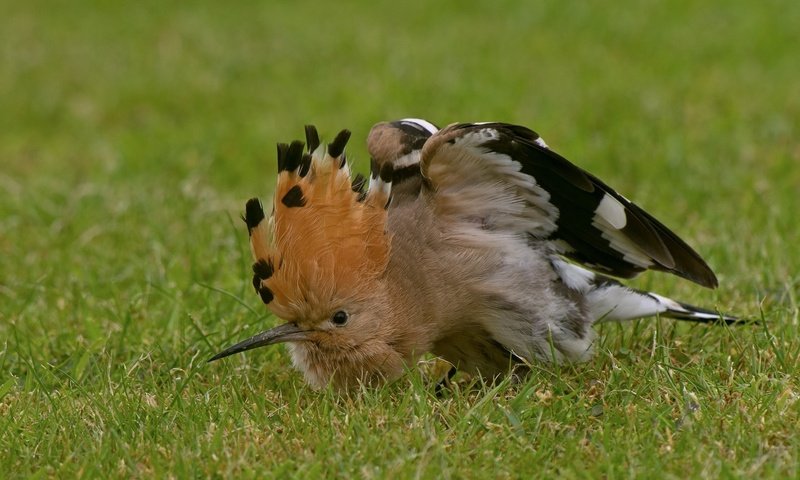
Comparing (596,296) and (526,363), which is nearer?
(526,363)

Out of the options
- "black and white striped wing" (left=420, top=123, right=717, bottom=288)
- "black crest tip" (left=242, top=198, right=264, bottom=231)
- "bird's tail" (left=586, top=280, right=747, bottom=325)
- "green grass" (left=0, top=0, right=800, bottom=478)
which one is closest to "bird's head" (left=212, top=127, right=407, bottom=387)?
"black crest tip" (left=242, top=198, right=264, bottom=231)

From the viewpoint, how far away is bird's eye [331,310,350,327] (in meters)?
3.66

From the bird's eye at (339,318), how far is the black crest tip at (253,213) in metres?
0.37

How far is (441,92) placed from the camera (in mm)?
8047

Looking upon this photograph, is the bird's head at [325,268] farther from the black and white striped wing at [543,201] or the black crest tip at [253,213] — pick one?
the black and white striped wing at [543,201]

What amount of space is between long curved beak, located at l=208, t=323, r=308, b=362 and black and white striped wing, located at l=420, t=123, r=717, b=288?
0.63 metres

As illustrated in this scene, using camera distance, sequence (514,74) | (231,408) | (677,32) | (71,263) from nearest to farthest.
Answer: (231,408) → (71,263) → (514,74) → (677,32)

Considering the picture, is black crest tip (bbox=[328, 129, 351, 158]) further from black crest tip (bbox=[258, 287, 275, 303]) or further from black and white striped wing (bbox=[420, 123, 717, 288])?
black crest tip (bbox=[258, 287, 275, 303])

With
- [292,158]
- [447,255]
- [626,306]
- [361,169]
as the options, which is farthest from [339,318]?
[361,169]

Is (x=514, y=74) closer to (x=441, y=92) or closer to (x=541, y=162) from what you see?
(x=441, y=92)

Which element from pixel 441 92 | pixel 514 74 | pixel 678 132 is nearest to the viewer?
pixel 678 132

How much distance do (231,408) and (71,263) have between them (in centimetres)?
213

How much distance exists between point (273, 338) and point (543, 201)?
3.25ft

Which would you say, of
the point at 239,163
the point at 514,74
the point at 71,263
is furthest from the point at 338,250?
the point at 514,74
